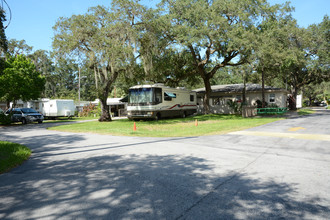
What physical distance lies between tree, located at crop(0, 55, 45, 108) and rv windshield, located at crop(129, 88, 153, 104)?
1251cm

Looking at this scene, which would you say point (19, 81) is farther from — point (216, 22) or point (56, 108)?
point (216, 22)

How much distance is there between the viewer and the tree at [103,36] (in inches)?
698

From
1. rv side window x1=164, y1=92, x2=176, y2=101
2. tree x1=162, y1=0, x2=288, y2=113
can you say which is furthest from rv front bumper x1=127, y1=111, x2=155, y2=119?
tree x1=162, y1=0, x2=288, y2=113

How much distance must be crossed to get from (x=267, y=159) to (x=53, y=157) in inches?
254

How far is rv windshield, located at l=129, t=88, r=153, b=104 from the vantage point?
20.8 meters

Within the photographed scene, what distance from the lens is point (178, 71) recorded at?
28016mm

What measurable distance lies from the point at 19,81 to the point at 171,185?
26.2m

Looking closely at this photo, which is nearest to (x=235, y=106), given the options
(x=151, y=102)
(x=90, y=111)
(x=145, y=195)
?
(x=151, y=102)

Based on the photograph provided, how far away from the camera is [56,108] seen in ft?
96.6

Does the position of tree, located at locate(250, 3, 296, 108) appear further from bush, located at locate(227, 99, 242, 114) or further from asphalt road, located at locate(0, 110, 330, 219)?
asphalt road, located at locate(0, 110, 330, 219)

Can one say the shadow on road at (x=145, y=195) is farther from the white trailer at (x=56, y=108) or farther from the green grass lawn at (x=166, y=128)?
the white trailer at (x=56, y=108)

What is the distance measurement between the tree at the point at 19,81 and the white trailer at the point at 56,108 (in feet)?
8.21

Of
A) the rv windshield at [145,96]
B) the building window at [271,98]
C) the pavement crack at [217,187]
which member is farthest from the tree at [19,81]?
the building window at [271,98]

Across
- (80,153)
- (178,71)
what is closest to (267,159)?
(80,153)
